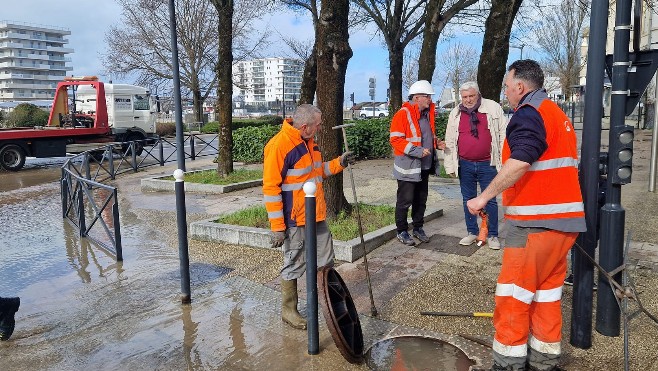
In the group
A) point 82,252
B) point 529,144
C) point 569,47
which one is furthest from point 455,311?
point 569,47

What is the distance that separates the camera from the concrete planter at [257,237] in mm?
5629

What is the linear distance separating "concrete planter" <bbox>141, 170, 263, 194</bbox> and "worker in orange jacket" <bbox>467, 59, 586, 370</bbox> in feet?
26.3

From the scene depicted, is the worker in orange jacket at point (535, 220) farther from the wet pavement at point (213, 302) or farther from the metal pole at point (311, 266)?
the metal pole at point (311, 266)

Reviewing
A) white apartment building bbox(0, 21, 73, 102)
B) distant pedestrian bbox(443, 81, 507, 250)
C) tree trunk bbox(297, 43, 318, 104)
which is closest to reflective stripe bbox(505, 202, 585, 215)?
distant pedestrian bbox(443, 81, 507, 250)

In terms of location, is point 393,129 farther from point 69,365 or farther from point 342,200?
point 69,365

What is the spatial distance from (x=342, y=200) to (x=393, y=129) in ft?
4.70

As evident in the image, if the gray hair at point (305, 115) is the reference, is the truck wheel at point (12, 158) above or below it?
below

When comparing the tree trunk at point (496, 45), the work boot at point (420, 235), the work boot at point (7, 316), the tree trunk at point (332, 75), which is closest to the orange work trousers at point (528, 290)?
the work boot at point (420, 235)

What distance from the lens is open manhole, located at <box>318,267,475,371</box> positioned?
136 inches

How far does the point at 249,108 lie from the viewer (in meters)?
73.8

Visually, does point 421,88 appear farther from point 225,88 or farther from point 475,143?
point 225,88

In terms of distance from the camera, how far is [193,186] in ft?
35.8

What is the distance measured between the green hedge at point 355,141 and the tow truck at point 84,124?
2.80 metres

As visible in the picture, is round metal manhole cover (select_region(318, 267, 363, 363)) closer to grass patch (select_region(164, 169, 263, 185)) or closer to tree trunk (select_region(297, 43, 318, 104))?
grass patch (select_region(164, 169, 263, 185))
